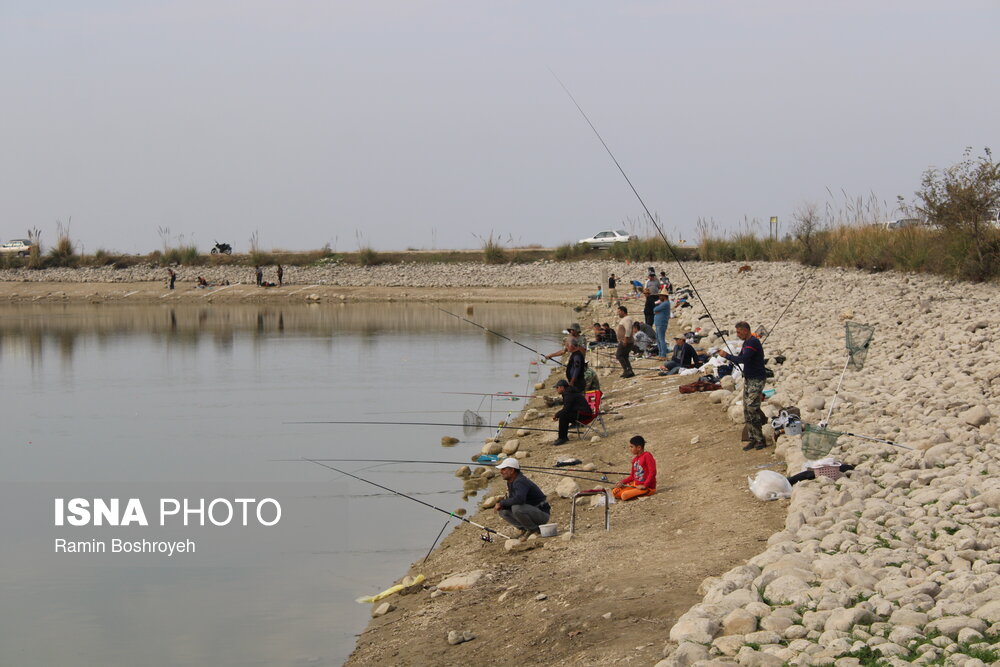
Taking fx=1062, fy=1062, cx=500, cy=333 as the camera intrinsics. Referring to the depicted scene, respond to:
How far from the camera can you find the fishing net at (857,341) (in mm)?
12000

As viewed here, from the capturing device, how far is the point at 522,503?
31.0 feet

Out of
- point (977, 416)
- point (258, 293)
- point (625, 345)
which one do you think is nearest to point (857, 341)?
point (977, 416)

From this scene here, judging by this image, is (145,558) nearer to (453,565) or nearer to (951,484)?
(453,565)

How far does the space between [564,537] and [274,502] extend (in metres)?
5.08

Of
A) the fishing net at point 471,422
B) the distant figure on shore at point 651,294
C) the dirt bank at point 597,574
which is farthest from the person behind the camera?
the distant figure on shore at point 651,294

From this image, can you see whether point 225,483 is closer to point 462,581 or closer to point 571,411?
point 571,411

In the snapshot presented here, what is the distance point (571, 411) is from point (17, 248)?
186 feet

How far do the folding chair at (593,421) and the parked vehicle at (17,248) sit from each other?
54.0m

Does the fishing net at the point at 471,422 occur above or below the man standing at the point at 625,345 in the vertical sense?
below

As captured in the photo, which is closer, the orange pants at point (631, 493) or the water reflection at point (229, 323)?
the orange pants at point (631, 493)

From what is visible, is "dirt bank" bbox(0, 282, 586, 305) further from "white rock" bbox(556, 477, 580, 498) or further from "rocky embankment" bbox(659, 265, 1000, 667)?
"white rock" bbox(556, 477, 580, 498)

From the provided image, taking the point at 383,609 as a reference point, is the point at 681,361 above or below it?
above

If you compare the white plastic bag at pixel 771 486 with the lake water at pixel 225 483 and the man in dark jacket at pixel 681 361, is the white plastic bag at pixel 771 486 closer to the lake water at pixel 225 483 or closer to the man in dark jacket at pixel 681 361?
the lake water at pixel 225 483

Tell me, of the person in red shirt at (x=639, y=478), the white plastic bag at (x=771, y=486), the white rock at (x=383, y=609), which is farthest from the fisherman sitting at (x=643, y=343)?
the white rock at (x=383, y=609)
